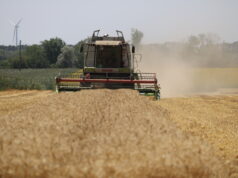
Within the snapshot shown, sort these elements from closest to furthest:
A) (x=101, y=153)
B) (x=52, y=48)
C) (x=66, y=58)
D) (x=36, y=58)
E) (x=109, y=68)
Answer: (x=101, y=153) → (x=109, y=68) → (x=66, y=58) → (x=36, y=58) → (x=52, y=48)

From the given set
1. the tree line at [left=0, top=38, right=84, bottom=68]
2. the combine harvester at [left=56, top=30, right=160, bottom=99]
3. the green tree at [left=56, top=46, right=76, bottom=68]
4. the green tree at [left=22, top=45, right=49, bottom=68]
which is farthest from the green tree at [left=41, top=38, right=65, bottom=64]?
the combine harvester at [left=56, top=30, right=160, bottom=99]

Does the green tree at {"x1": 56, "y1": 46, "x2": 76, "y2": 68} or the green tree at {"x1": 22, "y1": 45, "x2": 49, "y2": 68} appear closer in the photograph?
the green tree at {"x1": 56, "y1": 46, "x2": 76, "y2": 68}

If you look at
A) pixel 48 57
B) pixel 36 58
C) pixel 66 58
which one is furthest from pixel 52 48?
pixel 66 58

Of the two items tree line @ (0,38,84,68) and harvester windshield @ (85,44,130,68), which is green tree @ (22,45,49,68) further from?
harvester windshield @ (85,44,130,68)

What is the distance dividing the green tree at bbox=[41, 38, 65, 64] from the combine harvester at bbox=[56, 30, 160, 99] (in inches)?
3683

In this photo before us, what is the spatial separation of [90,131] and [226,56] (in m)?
75.4

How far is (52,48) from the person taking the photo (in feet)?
358

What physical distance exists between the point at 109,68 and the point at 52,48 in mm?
95284

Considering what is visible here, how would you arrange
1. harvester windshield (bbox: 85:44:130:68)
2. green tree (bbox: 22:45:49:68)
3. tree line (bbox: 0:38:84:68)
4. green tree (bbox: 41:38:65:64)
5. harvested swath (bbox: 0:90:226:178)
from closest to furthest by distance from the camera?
harvested swath (bbox: 0:90:226:178) → harvester windshield (bbox: 85:44:130:68) → tree line (bbox: 0:38:84:68) → green tree (bbox: 22:45:49:68) → green tree (bbox: 41:38:65:64)

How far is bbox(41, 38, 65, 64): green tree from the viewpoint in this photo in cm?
10812

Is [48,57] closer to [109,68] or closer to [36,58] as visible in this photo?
[36,58]

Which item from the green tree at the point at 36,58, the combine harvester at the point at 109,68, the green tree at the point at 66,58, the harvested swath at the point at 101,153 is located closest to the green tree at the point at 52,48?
the green tree at the point at 36,58

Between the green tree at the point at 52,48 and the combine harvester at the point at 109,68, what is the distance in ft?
307

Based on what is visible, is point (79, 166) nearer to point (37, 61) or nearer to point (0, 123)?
point (0, 123)
